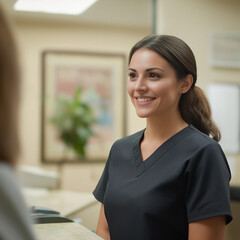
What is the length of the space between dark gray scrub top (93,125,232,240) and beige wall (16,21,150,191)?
2.77 m

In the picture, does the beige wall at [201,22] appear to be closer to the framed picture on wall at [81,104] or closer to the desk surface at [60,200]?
the desk surface at [60,200]

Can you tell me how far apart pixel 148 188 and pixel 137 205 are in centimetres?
6

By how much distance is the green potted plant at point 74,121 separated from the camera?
402cm

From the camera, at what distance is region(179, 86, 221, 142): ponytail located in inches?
53.1

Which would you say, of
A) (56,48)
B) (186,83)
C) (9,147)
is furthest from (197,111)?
(56,48)

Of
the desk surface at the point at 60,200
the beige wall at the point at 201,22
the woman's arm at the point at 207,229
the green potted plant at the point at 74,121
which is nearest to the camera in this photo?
the woman's arm at the point at 207,229

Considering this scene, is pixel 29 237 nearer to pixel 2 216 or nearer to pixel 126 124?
pixel 2 216

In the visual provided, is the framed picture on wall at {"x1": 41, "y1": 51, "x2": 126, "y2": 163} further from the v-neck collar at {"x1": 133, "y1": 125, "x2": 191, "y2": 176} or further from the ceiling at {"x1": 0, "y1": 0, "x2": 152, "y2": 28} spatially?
the v-neck collar at {"x1": 133, "y1": 125, "x2": 191, "y2": 176}

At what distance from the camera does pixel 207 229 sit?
1.15 metres

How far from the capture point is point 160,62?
4.16 feet

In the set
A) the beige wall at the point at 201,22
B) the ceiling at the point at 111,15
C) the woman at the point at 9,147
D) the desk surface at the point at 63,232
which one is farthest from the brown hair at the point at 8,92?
the ceiling at the point at 111,15

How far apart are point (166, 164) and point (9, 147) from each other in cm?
72

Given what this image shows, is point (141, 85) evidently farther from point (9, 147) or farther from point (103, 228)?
point (9, 147)

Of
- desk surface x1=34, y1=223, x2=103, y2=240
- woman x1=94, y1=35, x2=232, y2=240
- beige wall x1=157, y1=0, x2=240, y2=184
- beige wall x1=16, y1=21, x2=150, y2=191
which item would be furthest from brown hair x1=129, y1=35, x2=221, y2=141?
beige wall x1=16, y1=21, x2=150, y2=191
